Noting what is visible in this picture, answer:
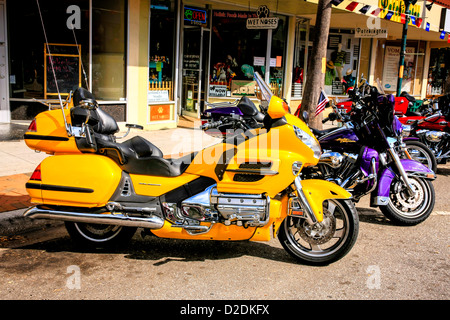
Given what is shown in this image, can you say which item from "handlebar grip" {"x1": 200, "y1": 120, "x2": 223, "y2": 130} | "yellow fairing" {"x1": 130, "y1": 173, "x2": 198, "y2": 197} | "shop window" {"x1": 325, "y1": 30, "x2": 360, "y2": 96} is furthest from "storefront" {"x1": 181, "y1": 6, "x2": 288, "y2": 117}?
"handlebar grip" {"x1": 200, "y1": 120, "x2": 223, "y2": 130}

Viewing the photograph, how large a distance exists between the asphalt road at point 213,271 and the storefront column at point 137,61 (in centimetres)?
631

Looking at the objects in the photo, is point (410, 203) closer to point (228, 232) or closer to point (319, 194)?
point (319, 194)

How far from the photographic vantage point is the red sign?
11.5 m

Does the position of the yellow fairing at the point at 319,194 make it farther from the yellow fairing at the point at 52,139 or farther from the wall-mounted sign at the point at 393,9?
the wall-mounted sign at the point at 393,9

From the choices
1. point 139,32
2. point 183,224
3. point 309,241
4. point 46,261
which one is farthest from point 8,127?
point 309,241

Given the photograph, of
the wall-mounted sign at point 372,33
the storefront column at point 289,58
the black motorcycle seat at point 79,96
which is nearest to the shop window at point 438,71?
the wall-mounted sign at point 372,33

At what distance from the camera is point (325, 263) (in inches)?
170

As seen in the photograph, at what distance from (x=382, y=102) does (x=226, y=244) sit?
2683 mm

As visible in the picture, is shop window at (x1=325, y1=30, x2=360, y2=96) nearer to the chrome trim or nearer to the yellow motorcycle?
the chrome trim

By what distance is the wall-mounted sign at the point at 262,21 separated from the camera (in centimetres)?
1198

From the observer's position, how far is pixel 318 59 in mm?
9539

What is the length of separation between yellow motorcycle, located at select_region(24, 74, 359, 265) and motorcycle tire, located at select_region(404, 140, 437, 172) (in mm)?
3936

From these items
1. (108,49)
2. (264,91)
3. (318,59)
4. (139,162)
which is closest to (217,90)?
(108,49)
